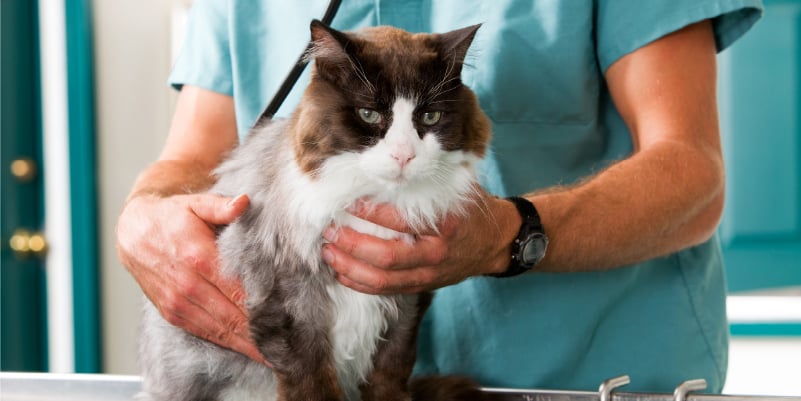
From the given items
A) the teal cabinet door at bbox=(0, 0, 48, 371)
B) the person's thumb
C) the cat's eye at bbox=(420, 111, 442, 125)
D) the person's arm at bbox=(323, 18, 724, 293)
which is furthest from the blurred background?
the cat's eye at bbox=(420, 111, 442, 125)

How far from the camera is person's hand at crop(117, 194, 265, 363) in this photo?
120 centimetres

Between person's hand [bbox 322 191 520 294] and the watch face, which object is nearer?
person's hand [bbox 322 191 520 294]

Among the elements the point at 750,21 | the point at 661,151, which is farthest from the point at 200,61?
the point at 750,21

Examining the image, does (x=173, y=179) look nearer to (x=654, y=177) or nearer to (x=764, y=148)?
(x=654, y=177)

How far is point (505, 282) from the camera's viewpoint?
146cm

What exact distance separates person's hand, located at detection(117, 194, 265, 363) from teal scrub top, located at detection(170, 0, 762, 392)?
0.37 meters

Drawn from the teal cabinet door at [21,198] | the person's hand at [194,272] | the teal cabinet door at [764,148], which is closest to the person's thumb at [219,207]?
the person's hand at [194,272]

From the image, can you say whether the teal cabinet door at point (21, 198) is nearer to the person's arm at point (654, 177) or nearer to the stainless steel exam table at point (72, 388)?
the stainless steel exam table at point (72, 388)

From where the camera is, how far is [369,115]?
106cm

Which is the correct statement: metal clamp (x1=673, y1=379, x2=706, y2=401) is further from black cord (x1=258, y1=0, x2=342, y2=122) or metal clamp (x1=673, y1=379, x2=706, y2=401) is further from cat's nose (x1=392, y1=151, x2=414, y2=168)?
black cord (x1=258, y1=0, x2=342, y2=122)

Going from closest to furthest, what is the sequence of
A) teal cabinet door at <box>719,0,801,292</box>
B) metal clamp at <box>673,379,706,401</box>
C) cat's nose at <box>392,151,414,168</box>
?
cat's nose at <box>392,151,414,168</box>, metal clamp at <box>673,379,706,401</box>, teal cabinet door at <box>719,0,801,292</box>

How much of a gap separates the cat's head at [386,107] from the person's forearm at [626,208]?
0.83 feet

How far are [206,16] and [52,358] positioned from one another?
2096 millimetres

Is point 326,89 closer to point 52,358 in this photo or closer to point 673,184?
point 673,184
